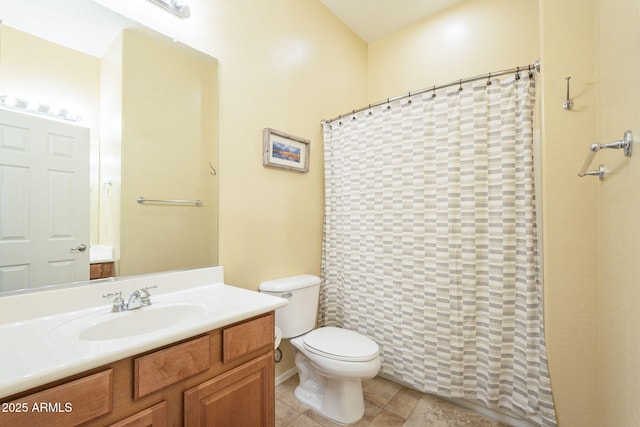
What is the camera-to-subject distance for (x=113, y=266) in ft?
3.84

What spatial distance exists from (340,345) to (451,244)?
2.85 feet

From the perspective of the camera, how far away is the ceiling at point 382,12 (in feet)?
7.16

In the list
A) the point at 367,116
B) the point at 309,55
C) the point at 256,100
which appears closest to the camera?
the point at 256,100

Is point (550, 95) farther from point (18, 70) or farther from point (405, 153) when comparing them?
point (18, 70)

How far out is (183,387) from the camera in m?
0.88

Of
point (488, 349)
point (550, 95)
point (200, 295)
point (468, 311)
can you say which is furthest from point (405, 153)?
point (200, 295)

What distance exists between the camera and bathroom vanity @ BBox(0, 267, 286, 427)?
638mm

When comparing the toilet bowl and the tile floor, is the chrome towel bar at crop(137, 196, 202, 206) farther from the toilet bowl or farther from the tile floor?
the tile floor

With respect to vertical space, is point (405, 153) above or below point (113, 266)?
above

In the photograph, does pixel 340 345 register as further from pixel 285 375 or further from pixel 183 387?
pixel 183 387

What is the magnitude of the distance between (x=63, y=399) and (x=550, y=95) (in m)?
2.03

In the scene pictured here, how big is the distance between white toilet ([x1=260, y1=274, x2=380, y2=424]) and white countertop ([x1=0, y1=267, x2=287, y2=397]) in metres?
0.52

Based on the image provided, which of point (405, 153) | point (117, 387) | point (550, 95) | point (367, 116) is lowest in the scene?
point (117, 387)

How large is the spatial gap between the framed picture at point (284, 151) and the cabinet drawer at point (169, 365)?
116 cm
